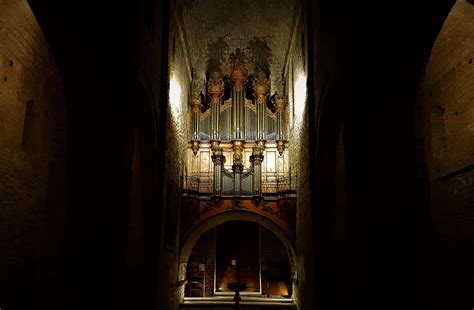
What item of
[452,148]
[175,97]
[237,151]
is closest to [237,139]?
[237,151]

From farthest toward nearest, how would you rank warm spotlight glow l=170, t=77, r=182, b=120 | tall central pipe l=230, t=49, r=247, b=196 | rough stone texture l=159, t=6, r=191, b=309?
tall central pipe l=230, t=49, r=247, b=196 → warm spotlight glow l=170, t=77, r=182, b=120 → rough stone texture l=159, t=6, r=191, b=309

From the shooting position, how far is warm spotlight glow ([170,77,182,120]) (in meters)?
11.0

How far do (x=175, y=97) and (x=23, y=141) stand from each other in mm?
5428

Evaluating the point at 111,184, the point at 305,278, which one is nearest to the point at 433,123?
the point at 305,278

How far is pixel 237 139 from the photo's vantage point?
14344 mm

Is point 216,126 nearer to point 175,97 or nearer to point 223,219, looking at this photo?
point 223,219

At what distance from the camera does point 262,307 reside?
1212cm

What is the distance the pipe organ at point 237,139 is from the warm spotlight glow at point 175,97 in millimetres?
2302

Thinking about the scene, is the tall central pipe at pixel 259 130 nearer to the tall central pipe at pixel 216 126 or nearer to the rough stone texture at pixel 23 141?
the tall central pipe at pixel 216 126

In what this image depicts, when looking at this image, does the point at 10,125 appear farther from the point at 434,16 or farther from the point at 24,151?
the point at 434,16

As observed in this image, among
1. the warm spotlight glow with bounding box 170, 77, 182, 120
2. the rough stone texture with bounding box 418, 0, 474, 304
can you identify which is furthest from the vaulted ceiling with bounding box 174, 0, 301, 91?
the rough stone texture with bounding box 418, 0, 474, 304

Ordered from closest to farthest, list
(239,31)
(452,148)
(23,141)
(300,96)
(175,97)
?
(23,141) < (452,148) < (300,96) < (175,97) < (239,31)

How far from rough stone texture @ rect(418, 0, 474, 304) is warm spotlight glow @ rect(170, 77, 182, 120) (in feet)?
19.1

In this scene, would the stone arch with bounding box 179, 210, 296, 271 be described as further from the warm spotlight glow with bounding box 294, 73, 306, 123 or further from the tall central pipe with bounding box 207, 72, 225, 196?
the warm spotlight glow with bounding box 294, 73, 306, 123
